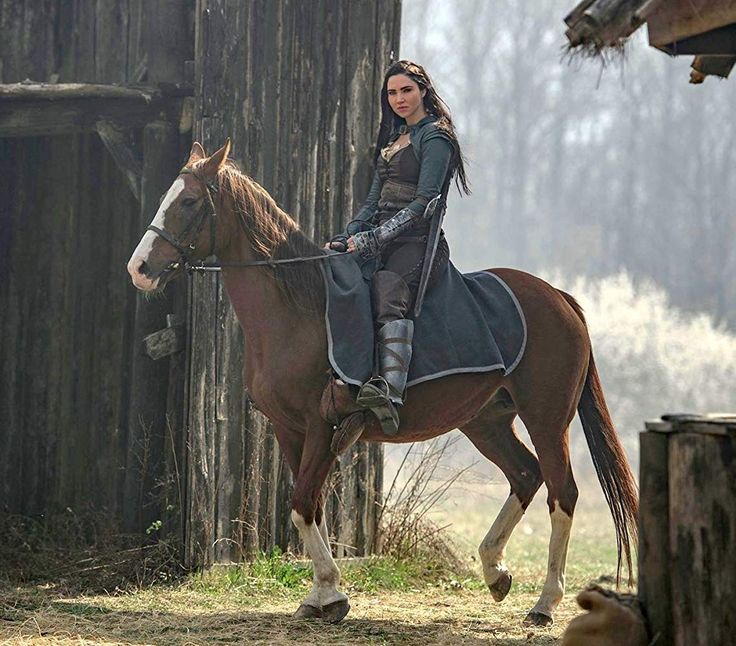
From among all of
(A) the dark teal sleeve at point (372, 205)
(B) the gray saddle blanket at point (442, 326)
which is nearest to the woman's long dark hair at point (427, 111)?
(A) the dark teal sleeve at point (372, 205)

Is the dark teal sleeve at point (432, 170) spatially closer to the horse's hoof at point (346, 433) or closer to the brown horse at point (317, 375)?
the brown horse at point (317, 375)

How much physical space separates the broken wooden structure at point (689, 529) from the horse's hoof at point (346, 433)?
2.51m

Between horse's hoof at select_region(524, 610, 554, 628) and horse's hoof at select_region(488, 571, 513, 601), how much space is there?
61 cm

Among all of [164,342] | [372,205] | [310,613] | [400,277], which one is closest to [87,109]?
[164,342]

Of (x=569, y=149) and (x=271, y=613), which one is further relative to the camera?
(x=569, y=149)

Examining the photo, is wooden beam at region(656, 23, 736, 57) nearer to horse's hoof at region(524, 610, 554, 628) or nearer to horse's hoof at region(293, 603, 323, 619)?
horse's hoof at region(524, 610, 554, 628)

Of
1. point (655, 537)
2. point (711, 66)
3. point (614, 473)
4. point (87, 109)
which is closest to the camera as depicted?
point (655, 537)

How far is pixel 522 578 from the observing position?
32.2ft

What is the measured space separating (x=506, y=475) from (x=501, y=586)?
2.26 ft

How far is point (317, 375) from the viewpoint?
7117mm

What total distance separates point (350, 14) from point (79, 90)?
2.10 m

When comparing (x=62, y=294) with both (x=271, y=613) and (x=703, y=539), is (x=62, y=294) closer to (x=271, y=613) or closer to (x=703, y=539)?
(x=271, y=613)

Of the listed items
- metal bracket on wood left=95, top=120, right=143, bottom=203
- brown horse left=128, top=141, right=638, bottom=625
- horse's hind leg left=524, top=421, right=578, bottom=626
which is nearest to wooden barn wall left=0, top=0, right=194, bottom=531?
metal bracket on wood left=95, top=120, right=143, bottom=203

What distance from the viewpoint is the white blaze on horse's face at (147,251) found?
6.91 m
